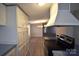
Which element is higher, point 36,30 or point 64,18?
point 64,18

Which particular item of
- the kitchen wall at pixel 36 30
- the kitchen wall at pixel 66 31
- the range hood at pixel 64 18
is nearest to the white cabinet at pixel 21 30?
the kitchen wall at pixel 36 30

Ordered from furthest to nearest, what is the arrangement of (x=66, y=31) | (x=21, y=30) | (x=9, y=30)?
(x=66, y=31)
(x=21, y=30)
(x=9, y=30)

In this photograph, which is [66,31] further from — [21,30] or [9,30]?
[9,30]

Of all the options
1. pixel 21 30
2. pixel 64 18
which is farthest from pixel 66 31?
pixel 64 18

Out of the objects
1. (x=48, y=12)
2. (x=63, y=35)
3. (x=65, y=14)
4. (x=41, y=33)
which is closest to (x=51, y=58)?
→ (x=65, y=14)

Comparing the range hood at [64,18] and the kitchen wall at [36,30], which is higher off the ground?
the range hood at [64,18]

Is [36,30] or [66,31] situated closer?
[66,31]

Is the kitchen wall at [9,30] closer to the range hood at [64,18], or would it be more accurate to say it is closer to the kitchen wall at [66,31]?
the range hood at [64,18]

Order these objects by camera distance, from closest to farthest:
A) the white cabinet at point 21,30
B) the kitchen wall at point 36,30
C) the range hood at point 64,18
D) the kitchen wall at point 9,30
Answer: the range hood at point 64,18, the kitchen wall at point 9,30, the white cabinet at point 21,30, the kitchen wall at point 36,30

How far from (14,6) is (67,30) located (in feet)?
6.23

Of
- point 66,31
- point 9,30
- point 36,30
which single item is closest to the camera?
point 9,30

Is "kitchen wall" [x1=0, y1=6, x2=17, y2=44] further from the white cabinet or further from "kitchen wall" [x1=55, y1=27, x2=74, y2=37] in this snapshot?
"kitchen wall" [x1=55, y1=27, x2=74, y2=37]

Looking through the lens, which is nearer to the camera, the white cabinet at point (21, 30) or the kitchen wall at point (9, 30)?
the kitchen wall at point (9, 30)

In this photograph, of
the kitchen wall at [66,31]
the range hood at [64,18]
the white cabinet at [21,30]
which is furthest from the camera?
the kitchen wall at [66,31]
